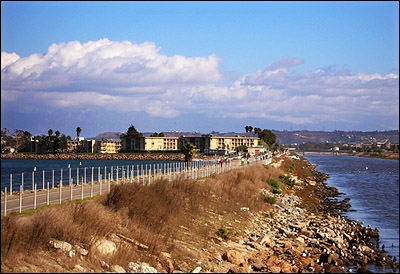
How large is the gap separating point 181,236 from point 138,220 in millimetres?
1932

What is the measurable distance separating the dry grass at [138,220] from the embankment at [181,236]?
0.10 feet

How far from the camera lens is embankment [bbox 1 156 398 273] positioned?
45.1ft

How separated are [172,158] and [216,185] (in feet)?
332

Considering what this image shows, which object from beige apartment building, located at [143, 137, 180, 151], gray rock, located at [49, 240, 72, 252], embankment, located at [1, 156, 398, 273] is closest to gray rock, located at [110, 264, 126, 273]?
embankment, located at [1, 156, 398, 273]

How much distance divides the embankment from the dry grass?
0.10 ft

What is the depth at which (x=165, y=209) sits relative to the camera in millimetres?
21391

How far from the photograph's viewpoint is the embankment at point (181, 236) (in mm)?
13750

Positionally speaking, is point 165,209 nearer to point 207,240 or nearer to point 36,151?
point 207,240

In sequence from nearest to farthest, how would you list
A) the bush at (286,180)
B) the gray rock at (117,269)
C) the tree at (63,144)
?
1. the gray rock at (117,269)
2. the bush at (286,180)
3. the tree at (63,144)

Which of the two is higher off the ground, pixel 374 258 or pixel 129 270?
pixel 129 270

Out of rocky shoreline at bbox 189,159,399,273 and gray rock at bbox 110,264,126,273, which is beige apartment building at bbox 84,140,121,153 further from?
gray rock at bbox 110,264,126,273

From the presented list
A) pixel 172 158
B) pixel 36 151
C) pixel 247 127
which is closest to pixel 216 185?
pixel 36 151

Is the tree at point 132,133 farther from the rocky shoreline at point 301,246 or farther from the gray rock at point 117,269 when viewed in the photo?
the gray rock at point 117,269

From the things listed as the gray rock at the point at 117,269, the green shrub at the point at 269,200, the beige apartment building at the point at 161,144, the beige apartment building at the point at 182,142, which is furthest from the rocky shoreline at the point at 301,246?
the beige apartment building at the point at 161,144
